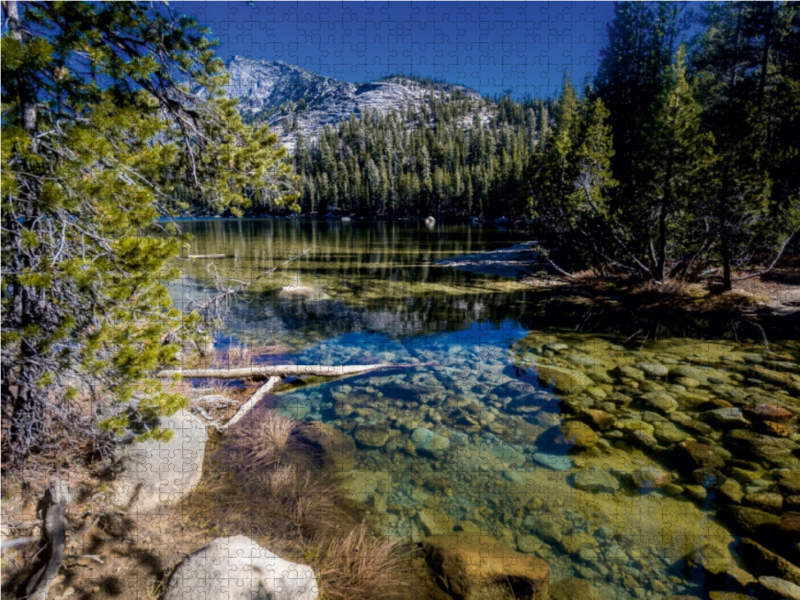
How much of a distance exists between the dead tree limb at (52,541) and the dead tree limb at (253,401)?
2841 millimetres

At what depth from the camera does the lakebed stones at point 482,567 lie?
3969 mm

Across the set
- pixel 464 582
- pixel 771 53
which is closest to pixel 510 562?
pixel 464 582

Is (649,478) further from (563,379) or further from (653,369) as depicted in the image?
(653,369)

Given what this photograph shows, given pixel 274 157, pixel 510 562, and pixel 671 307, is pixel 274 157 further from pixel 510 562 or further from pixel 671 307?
pixel 671 307

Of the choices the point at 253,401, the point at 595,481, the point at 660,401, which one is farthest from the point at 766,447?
the point at 253,401

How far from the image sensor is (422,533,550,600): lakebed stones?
3.97m

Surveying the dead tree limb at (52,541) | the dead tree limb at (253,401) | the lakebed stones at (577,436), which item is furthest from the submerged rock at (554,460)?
the dead tree limb at (52,541)

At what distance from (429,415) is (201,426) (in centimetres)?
368

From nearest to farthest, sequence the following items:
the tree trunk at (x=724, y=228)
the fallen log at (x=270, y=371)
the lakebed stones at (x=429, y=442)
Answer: the lakebed stones at (x=429, y=442)
the fallen log at (x=270, y=371)
the tree trunk at (x=724, y=228)

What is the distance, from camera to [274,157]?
20.3ft

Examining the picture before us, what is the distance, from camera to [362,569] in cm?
405

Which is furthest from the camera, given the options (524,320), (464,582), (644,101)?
(644,101)

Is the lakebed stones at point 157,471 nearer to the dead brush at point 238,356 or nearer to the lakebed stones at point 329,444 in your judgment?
the lakebed stones at point 329,444

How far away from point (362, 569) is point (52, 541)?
2.57 m
